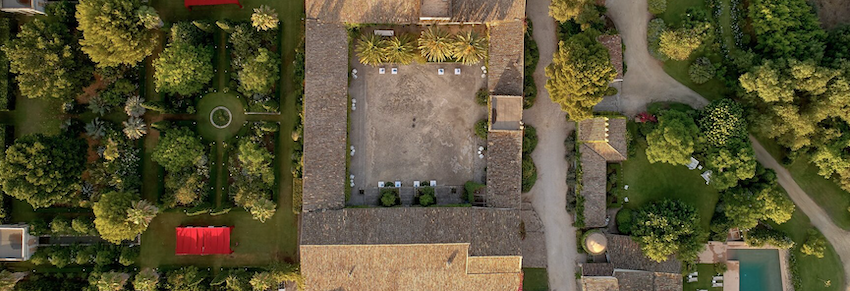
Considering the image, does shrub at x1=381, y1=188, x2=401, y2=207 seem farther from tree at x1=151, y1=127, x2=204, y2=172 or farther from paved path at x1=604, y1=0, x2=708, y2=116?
paved path at x1=604, y1=0, x2=708, y2=116

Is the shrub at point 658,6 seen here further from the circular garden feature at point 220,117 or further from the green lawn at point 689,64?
the circular garden feature at point 220,117

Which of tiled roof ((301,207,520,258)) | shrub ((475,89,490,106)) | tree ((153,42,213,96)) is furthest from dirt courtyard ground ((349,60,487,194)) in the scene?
tree ((153,42,213,96))

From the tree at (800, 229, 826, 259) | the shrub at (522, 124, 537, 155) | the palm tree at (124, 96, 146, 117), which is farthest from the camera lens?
the shrub at (522, 124, 537, 155)

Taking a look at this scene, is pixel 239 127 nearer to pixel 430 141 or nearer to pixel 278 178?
pixel 278 178

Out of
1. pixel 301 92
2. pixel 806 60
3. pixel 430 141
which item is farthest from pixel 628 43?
pixel 301 92

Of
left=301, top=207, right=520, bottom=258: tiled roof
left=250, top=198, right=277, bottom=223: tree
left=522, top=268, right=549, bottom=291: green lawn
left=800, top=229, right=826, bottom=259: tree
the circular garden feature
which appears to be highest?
the circular garden feature

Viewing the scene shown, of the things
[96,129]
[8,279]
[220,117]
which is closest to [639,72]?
[220,117]
